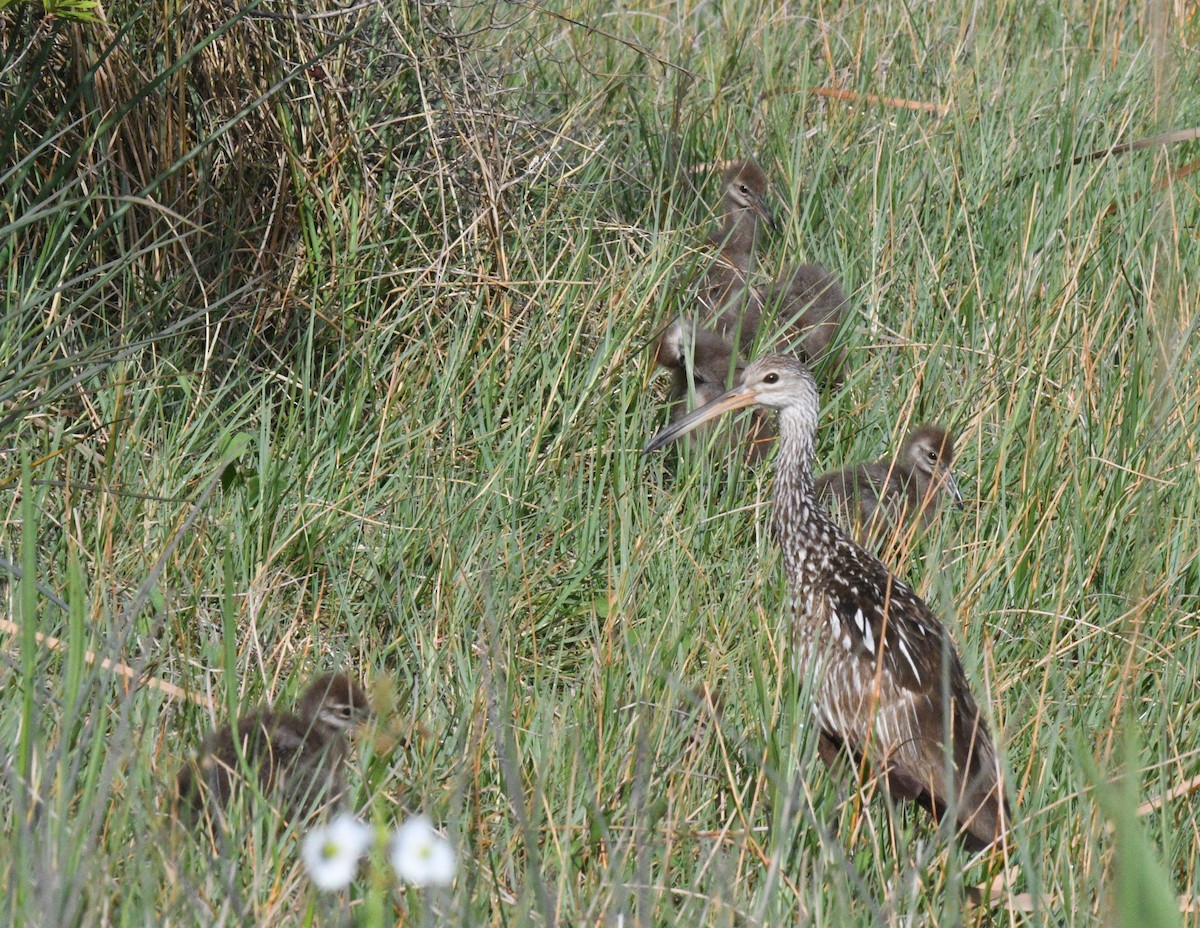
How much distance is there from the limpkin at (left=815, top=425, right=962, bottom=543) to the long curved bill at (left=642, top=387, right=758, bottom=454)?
388 mm

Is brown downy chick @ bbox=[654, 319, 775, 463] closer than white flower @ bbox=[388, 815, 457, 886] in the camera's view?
No

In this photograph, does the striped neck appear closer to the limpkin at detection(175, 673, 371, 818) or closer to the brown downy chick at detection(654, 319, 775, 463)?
the brown downy chick at detection(654, 319, 775, 463)

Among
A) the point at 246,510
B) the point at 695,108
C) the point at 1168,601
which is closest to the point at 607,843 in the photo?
the point at 246,510

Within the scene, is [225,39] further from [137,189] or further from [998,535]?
[998,535]

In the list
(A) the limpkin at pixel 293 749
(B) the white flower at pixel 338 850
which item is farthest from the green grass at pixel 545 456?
(B) the white flower at pixel 338 850

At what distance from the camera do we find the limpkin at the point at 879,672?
125 inches

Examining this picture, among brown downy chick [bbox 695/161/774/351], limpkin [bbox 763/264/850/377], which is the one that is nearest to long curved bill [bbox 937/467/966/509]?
limpkin [bbox 763/264/850/377]

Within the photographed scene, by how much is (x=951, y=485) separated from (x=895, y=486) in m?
0.19

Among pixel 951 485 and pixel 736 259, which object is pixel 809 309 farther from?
pixel 951 485

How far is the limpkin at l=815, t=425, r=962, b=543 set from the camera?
432cm

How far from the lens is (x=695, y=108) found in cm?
589

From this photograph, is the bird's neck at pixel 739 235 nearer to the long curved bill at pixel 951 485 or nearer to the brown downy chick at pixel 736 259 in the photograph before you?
the brown downy chick at pixel 736 259

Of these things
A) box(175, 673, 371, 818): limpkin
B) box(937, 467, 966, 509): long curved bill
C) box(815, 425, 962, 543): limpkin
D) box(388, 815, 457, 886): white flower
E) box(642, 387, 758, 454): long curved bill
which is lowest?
box(815, 425, 962, 543): limpkin

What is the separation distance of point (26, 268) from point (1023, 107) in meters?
3.92
